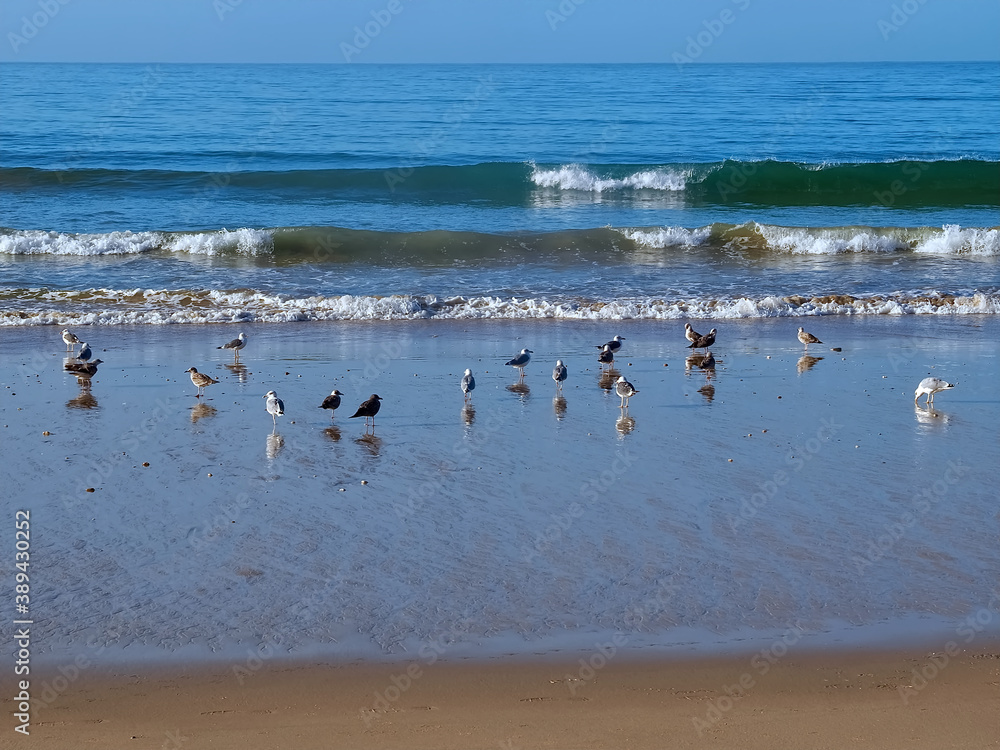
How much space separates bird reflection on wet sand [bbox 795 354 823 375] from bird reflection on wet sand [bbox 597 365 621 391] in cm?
208

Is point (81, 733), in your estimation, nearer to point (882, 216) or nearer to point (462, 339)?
point (462, 339)

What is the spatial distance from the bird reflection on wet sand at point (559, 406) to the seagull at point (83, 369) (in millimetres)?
5125

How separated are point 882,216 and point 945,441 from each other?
18761 mm

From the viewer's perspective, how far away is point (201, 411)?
402 inches

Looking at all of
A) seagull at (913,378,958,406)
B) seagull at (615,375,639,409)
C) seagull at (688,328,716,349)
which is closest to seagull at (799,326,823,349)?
seagull at (688,328,716,349)

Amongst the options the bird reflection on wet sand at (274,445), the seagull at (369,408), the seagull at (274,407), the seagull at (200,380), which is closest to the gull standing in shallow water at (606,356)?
the seagull at (369,408)

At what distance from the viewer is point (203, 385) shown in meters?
Result: 11.0

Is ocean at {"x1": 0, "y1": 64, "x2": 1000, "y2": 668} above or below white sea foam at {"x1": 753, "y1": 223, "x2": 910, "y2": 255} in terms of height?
below

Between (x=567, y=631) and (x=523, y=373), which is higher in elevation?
(x=523, y=373)

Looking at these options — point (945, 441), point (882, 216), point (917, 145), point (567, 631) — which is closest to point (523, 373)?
point (945, 441)

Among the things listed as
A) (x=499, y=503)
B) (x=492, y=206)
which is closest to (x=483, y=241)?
(x=492, y=206)

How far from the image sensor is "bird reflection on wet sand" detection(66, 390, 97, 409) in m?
10.4

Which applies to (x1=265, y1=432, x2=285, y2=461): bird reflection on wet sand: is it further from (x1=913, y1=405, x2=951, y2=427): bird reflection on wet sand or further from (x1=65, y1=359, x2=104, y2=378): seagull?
(x1=913, y1=405, x2=951, y2=427): bird reflection on wet sand

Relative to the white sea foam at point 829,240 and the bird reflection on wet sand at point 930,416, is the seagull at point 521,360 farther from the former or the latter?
the white sea foam at point 829,240
